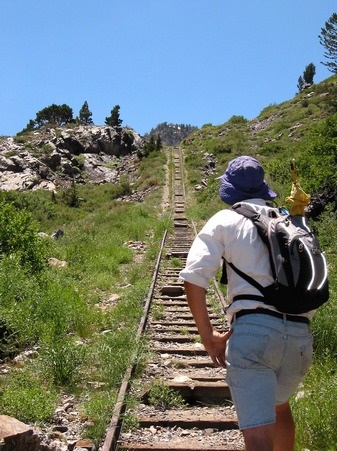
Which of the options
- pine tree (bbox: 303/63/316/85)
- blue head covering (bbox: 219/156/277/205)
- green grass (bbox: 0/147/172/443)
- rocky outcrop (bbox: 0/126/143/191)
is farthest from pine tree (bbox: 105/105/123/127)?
blue head covering (bbox: 219/156/277/205)

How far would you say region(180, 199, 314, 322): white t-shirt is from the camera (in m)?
2.61

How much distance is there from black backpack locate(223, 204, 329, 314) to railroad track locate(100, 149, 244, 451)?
2.13 metres

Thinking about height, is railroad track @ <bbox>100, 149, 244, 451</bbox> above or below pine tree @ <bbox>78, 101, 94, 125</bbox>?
below

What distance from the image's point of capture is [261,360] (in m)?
2.54

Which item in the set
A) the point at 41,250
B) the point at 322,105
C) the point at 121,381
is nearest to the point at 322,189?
the point at 41,250

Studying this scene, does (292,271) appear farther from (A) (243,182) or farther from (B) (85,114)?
(B) (85,114)

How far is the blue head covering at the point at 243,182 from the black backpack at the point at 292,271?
358 mm

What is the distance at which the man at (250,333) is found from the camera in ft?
8.16

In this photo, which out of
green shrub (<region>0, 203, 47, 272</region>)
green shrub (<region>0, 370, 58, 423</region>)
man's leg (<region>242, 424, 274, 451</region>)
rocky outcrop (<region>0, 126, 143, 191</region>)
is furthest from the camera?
rocky outcrop (<region>0, 126, 143, 191</region>)

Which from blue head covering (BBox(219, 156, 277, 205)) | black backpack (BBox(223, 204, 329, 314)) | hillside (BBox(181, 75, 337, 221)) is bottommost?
black backpack (BBox(223, 204, 329, 314))

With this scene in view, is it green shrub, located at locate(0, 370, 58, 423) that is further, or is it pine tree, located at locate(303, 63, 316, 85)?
pine tree, located at locate(303, 63, 316, 85)

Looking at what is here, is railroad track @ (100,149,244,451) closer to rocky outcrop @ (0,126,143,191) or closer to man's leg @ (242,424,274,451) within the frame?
man's leg @ (242,424,274,451)

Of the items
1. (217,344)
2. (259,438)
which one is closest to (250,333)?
(217,344)

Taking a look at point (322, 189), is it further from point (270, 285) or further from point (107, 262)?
point (270, 285)
